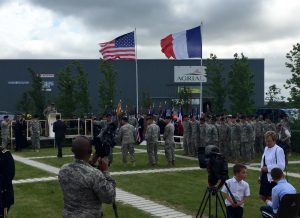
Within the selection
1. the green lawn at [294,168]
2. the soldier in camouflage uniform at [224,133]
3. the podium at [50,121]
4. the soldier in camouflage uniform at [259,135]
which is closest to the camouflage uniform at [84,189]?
the green lawn at [294,168]

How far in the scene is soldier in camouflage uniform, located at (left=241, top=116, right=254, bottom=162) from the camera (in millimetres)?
21078

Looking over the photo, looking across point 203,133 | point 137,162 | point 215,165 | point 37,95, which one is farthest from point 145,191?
point 37,95

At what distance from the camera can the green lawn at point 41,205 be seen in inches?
432

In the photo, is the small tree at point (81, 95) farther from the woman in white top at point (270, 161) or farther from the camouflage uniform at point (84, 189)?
the camouflage uniform at point (84, 189)

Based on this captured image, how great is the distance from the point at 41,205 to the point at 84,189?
6.91 m

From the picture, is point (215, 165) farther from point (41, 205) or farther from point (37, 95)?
point (37, 95)

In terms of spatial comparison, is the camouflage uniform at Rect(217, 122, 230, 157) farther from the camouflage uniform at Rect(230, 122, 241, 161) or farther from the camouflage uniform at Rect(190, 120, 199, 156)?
the camouflage uniform at Rect(190, 120, 199, 156)

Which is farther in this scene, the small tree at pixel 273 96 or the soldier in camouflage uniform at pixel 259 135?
the small tree at pixel 273 96

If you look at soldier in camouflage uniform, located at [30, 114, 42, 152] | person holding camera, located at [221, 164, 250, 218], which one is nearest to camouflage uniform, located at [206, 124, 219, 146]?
soldier in camouflage uniform, located at [30, 114, 42, 152]

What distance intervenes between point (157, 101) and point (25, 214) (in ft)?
160

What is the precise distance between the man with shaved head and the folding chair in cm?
314

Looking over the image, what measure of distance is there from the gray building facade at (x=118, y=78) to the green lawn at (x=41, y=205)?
41.6 metres

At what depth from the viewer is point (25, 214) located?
11.0 m

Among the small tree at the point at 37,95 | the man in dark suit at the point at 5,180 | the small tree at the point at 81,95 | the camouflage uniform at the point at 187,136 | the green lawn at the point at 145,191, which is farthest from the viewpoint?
the small tree at the point at 37,95
